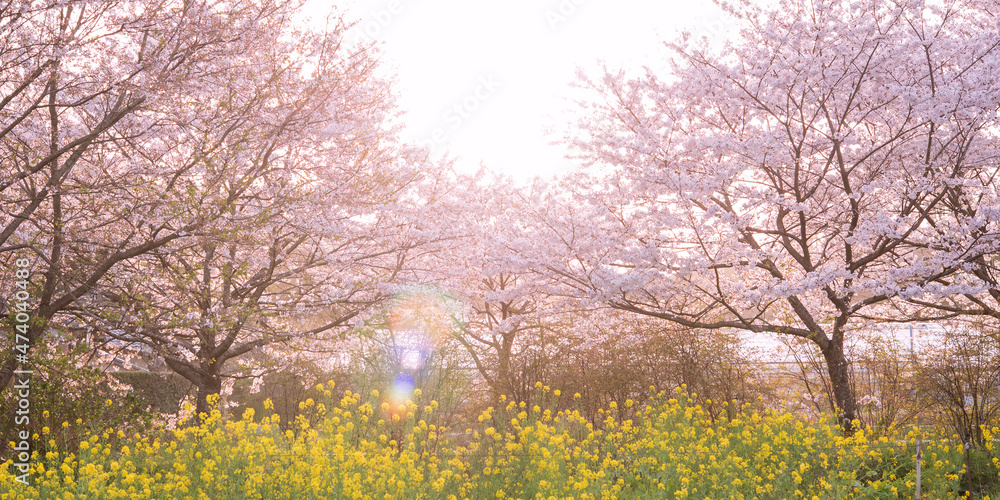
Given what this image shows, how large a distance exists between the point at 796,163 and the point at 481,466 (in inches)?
192

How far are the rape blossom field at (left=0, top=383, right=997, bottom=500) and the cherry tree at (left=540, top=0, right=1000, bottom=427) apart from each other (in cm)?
171

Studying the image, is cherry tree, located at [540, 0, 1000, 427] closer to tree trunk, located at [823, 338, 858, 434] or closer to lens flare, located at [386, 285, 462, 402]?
tree trunk, located at [823, 338, 858, 434]

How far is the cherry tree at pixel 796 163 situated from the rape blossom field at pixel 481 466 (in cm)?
171

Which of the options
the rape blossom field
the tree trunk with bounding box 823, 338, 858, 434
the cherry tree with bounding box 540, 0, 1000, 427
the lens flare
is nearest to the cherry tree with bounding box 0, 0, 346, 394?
the rape blossom field

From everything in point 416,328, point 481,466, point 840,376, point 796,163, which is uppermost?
point 796,163

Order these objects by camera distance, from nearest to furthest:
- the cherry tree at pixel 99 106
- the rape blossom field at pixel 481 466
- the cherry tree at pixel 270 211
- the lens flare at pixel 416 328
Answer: the rape blossom field at pixel 481 466
the cherry tree at pixel 99 106
the cherry tree at pixel 270 211
the lens flare at pixel 416 328

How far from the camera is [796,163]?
25.4ft

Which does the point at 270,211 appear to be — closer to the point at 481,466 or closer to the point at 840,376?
the point at 481,466

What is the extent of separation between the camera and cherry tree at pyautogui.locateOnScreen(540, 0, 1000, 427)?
7.23m

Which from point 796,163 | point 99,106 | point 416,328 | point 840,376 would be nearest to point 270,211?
point 99,106

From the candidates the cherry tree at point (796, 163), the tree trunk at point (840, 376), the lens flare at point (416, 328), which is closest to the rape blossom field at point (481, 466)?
the tree trunk at point (840, 376)

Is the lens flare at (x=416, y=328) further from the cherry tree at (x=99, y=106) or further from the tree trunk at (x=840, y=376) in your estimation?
the tree trunk at (x=840, y=376)

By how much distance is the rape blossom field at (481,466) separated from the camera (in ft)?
15.7

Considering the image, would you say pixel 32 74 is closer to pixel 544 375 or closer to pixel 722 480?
pixel 722 480
